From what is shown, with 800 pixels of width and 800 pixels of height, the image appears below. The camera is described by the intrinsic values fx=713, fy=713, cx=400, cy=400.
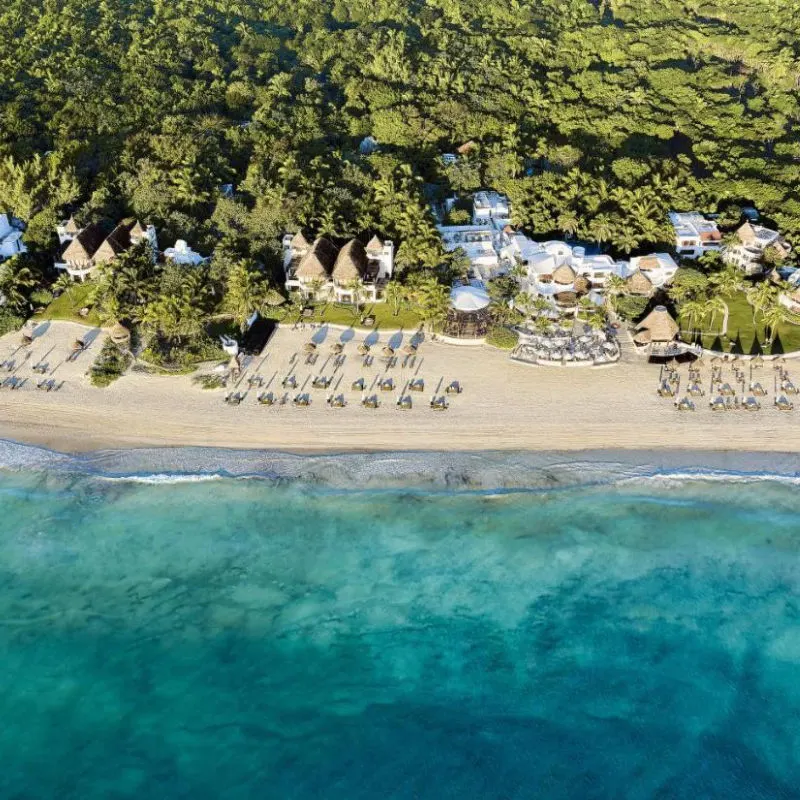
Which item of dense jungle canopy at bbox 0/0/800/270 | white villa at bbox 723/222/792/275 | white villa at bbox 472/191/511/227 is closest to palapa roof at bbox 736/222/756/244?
white villa at bbox 723/222/792/275

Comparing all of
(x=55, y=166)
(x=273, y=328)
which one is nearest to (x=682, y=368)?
(x=273, y=328)

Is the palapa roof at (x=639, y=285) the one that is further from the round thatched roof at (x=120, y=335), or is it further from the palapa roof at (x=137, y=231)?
the palapa roof at (x=137, y=231)

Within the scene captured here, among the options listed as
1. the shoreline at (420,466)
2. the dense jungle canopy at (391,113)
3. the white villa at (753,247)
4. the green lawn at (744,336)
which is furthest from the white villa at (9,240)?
the white villa at (753,247)

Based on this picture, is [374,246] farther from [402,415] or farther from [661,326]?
[661,326]

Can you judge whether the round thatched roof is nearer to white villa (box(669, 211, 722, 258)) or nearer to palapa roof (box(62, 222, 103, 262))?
palapa roof (box(62, 222, 103, 262))

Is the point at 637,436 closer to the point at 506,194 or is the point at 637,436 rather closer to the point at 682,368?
the point at 682,368

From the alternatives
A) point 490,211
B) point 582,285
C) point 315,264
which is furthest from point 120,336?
point 582,285
